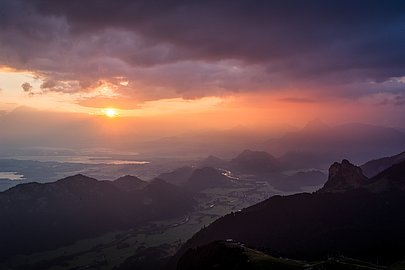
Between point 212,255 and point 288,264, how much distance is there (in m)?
53.4

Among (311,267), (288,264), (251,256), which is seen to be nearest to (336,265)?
(311,267)

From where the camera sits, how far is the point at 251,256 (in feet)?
553

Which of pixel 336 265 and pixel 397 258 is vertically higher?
pixel 336 265

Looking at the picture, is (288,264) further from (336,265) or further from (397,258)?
(397,258)

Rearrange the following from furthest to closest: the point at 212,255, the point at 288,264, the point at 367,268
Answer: the point at 212,255
the point at 288,264
the point at 367,268

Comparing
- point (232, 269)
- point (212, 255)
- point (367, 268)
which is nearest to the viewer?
point (367, 268)

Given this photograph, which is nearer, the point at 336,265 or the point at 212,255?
the point at 336,265

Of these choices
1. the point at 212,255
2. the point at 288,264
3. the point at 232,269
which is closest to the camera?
the point at 288,264

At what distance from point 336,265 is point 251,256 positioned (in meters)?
38.0

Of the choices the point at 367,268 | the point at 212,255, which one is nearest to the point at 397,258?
the point at 367,268

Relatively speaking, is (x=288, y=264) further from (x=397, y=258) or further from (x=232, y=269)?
(x=397, y=258)

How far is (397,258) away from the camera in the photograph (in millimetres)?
199375

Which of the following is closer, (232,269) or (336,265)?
(336,265)

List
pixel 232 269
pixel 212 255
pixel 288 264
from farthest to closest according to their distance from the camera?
pixel 212 255
pixel 232 269
pixel 288 264
